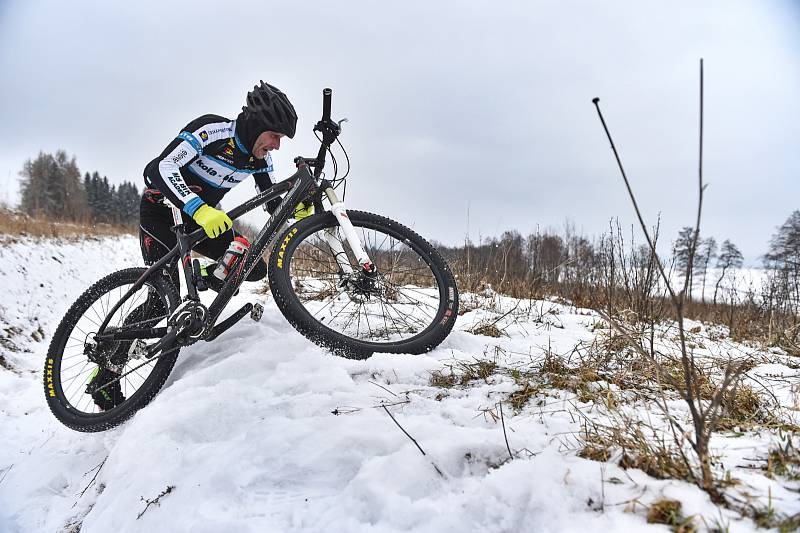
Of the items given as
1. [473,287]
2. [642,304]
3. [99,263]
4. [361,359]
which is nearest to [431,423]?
[361,359]

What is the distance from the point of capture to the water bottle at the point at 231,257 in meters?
2.93

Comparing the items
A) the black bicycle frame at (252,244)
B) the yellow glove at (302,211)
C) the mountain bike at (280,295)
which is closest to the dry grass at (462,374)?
the mountain bike at (280,295)

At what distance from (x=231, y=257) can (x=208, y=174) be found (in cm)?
81

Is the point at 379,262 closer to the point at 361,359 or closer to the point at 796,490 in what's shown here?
the point at 361,359

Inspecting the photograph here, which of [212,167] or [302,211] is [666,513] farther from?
[212,167]

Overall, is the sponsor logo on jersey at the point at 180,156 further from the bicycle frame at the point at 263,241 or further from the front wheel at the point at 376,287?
the front wheel at the point at 376,287

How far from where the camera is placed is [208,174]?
3.25 m

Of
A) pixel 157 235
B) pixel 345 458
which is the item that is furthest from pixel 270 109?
pixel 345 458

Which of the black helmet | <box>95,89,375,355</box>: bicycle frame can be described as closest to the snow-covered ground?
<box>95,89,375,355</box>: bicycle frame

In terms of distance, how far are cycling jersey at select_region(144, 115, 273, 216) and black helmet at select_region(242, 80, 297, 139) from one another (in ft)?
0.52

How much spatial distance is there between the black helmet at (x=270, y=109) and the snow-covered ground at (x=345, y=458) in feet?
4.87

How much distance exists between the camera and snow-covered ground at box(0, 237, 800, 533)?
3.99ft

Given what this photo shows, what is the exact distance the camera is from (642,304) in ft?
11.0

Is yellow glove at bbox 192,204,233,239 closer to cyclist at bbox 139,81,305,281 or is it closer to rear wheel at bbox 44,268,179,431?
cyclist at bbox 139,81,305,281
